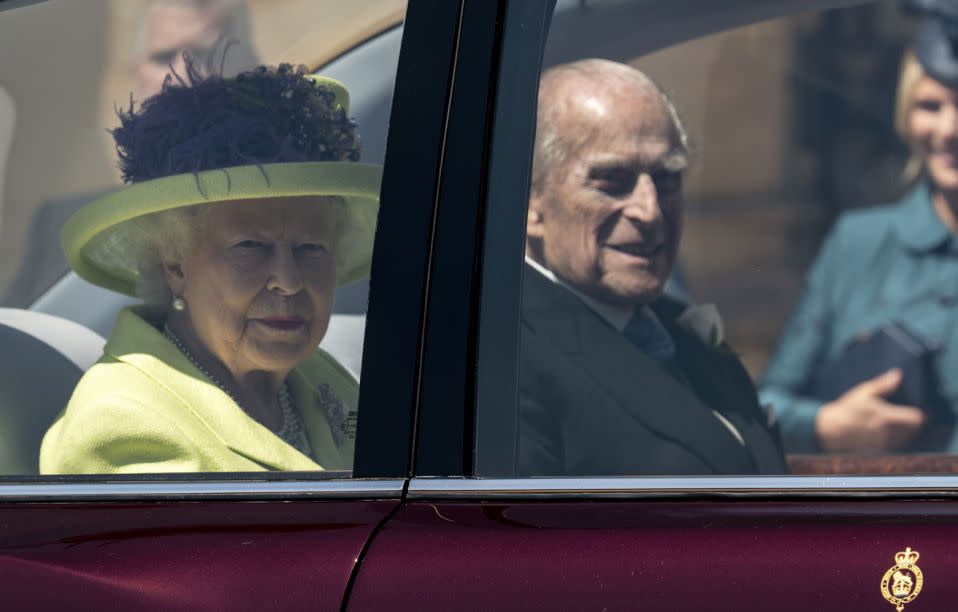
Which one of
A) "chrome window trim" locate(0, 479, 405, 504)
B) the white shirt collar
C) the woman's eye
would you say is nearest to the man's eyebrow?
the white shirt collar

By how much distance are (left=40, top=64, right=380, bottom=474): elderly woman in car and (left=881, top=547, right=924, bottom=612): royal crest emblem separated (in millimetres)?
779

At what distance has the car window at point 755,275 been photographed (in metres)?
1.77

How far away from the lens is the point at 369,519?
5.68 feet

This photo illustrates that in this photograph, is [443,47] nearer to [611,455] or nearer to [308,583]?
[611,455]

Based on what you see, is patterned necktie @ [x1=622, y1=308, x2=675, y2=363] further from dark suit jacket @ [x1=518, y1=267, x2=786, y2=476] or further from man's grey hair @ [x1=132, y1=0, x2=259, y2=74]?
man's grey hair @ [x1=132, y1=0, x2=259, y2=74]

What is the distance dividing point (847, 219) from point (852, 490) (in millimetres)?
362

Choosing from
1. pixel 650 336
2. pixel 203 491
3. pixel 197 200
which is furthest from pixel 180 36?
pixel 650 336

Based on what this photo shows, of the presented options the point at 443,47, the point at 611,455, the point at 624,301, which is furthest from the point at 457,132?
the point at 611,455

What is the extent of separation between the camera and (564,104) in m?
1.86

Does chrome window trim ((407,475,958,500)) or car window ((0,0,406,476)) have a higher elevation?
car window ((0,0,406,476))

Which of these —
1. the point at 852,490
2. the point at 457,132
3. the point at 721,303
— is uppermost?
the point at 457,132

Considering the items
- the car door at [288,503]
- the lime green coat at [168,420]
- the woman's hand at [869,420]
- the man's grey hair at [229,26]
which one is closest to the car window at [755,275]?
the woman's hand at [869,420]

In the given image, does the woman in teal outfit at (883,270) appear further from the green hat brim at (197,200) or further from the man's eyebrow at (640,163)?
the green hat brim at (197,200)

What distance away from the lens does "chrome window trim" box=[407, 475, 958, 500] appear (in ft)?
5.53
